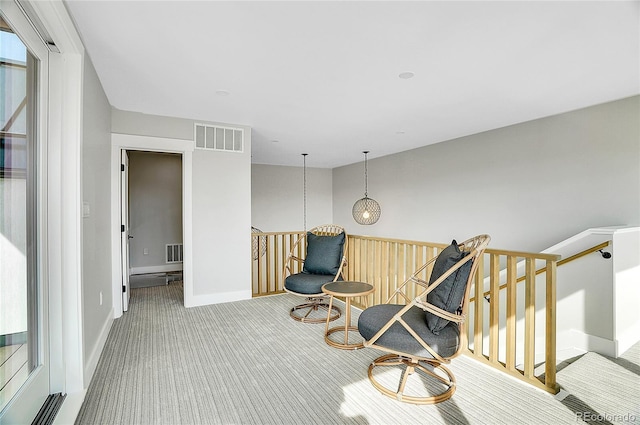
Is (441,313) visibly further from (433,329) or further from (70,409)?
(70,409)

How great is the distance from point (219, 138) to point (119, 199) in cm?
145

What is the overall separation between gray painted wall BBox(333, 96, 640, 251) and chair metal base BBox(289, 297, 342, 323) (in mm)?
2693

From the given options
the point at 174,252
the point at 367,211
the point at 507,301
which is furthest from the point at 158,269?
the point at 507,301

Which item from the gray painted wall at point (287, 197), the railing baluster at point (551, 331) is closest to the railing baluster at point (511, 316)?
the railing baluster at point (551, 331)

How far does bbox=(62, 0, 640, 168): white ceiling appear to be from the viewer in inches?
74.6

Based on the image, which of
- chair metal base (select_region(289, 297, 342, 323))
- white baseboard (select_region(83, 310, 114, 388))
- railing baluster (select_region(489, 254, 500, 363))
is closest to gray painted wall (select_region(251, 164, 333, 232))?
chair metal base (select_region(289, 297, 342, 323))

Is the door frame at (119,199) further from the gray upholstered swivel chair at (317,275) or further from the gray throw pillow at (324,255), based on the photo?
the gray throw pillow at (324,255)

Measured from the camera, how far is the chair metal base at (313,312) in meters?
3.49

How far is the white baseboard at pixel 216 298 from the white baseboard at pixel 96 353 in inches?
36.3

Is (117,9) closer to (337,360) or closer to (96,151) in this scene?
(96,151)

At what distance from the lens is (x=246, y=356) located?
264 cm

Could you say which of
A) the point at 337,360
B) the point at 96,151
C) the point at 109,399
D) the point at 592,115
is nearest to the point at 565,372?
the point at 337,360

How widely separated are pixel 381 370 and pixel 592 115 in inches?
150

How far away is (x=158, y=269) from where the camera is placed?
6.49 metres
